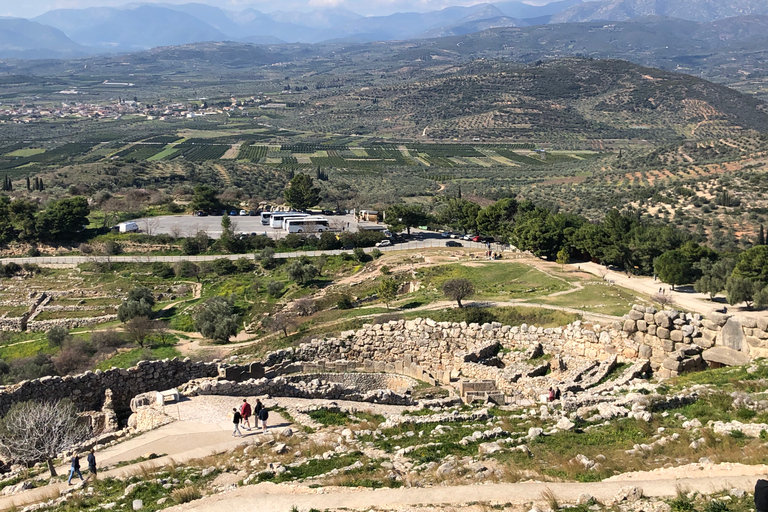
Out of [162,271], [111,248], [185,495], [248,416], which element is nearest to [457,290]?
[248,416]

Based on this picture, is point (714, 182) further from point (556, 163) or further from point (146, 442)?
point (146, 442)

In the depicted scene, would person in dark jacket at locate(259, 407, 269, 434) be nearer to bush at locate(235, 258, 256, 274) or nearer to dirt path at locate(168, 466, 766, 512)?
dirt path at locate(168, 466, 766, 512)

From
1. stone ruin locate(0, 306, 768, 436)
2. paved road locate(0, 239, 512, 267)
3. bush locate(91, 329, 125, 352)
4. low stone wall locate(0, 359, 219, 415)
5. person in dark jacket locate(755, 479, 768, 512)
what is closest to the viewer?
person in dark jacket locate(755, 479, 768, 512)

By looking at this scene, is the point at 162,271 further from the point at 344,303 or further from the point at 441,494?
the point at 441,494

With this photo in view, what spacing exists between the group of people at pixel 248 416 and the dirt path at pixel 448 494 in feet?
14.3

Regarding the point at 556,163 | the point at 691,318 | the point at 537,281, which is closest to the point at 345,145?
the point at 556,163

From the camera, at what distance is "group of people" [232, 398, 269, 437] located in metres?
17.4

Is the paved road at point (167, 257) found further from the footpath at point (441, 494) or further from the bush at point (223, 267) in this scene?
the footpath at point (441, 494)

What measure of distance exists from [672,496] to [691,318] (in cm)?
1093

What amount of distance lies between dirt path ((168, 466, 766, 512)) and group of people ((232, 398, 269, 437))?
435 centimetres

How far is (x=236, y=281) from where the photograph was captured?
197 feet

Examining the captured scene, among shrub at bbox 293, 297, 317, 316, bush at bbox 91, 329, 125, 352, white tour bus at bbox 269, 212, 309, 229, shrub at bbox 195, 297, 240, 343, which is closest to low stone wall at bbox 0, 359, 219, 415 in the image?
shrub at bbox 195, 297, 240, 343

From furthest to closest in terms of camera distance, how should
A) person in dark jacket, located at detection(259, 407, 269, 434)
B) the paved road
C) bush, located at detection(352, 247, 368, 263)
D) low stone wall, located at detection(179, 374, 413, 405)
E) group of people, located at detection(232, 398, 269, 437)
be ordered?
the paved road, bush, located at detection(352, 247, 368, 263), low stone wall, located at detection(179, 374, 413, 405), person in dark jacket, located at detection(259, 407, 269, 434), group of people, located at detection(232, 398, 269, 437)

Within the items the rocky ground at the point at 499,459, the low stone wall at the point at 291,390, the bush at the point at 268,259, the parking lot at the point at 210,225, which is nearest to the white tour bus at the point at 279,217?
the parking lot at the point at 210,225
